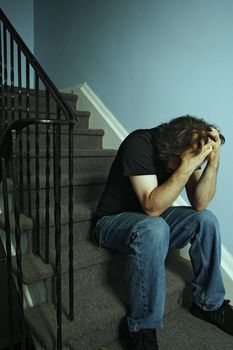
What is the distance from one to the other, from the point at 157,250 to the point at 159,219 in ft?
0.46

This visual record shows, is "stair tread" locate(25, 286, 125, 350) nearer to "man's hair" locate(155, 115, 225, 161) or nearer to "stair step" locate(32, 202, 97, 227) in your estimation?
"stair step" locate(32, 202, 97, 227)

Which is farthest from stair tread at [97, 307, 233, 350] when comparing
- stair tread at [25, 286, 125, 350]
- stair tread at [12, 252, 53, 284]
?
stair tread at [12, 252, 53, 284]

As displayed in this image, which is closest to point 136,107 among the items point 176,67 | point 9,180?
point 176,67

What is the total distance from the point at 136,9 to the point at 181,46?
0.53 m

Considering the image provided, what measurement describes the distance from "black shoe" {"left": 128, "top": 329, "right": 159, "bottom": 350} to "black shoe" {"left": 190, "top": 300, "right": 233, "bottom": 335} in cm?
34

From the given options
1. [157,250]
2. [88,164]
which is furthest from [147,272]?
[88,164]

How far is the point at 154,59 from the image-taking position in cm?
195

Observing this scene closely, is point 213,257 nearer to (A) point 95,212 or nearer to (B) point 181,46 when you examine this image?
(A) point 95,212

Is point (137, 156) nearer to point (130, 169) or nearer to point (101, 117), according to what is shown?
point (130, 169)

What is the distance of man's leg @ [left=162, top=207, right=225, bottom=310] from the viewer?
4.49 feet

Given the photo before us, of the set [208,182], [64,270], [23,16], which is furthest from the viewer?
[23,16]

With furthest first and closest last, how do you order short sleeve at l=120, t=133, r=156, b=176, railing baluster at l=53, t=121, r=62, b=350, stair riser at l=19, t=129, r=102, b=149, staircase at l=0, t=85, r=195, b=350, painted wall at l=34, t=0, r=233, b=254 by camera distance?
stair riser at l=19, t=129, r=102, b=149 < painted wall at l=34, t=0, r=233, b=254 < short sleeve at l=120, t=133, r=156, b=176 < staircase at l=0, t=85, r=195, b=350 < railing baluster at l=53, t=121, r=62, b=350

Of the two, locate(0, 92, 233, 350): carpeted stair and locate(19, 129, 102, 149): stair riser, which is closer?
locate(0, 92, 233, 350): carpeted stair

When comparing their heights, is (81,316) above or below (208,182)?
below
